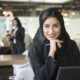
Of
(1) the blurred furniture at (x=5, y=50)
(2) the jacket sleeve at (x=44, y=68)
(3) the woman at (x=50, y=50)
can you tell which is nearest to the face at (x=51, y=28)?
(3) the woman at (x=50, y=50)

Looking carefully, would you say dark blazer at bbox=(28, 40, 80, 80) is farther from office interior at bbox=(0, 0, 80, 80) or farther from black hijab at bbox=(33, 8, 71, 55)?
office interior at bbox=(0, 0, 80, 80)

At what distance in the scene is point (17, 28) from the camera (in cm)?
639

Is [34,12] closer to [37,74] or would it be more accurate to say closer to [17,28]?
[17,28]

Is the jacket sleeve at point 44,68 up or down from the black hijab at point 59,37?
down

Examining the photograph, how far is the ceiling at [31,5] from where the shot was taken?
301 inches

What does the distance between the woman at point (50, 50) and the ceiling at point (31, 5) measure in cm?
625

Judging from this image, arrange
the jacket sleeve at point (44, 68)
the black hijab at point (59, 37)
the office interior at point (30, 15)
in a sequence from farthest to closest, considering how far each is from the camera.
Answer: the office interior at point (30, 15), the black hijab at point (59, 37), the jacket sleeve at point (44, 68)

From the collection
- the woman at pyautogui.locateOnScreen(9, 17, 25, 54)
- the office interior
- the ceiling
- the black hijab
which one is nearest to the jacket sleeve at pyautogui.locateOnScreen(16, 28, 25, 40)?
the woman at pyautogui.locateOnScreen(9, 17, 25, 54)

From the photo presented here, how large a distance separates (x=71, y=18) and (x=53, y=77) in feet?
21.2

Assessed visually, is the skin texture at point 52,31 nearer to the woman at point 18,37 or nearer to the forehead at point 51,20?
the forehead at point 51,20

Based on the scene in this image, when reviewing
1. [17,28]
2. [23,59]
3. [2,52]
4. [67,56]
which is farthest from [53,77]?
[2,52]

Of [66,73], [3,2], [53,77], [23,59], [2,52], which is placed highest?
[3,2]

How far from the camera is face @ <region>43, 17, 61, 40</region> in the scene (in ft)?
4.67

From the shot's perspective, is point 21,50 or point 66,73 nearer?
point 66,73
